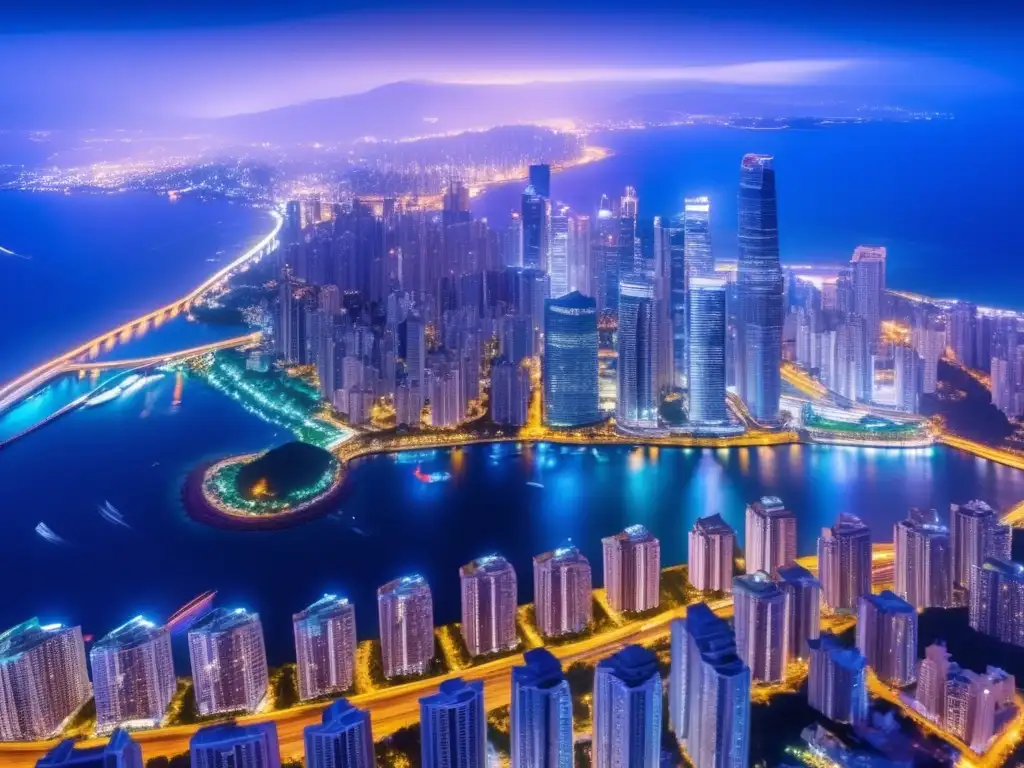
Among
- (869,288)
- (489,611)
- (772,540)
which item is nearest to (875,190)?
(869,288)

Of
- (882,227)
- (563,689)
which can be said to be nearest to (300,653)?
(563,689)

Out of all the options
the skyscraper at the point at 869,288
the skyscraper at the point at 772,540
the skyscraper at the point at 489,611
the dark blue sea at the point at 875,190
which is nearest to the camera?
the skyscraper at the point at 489,611

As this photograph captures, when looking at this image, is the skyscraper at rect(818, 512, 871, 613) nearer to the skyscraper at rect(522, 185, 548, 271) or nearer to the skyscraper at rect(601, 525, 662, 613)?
the skyscraper at rect(601, 525, 662, 613)

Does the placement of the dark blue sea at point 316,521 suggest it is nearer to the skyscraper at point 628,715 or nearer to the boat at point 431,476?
the boat at point 431,476

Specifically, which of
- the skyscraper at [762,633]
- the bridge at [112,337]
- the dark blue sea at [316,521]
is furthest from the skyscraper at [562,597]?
the bridge at [112,337]

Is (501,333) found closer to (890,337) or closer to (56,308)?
(890,337)

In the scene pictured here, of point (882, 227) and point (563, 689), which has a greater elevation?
point (882, 227)
